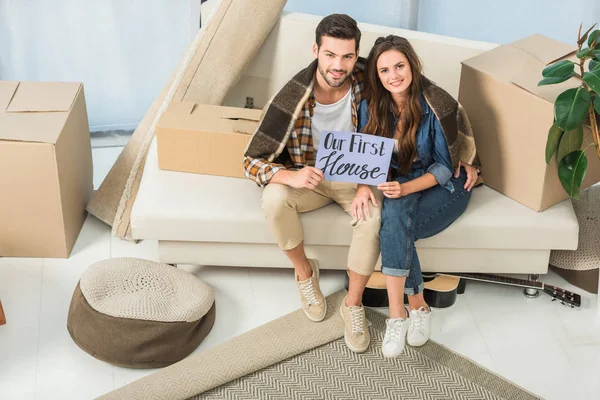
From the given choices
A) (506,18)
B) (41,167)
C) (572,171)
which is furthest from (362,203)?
(506,18)

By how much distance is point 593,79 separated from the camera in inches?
86.0

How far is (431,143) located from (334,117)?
0.29m

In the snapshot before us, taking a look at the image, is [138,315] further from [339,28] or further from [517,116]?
[517,116]

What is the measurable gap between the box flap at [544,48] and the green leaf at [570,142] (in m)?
0.27

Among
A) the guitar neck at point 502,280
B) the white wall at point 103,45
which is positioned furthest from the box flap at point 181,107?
the guitar neck at point 502,280

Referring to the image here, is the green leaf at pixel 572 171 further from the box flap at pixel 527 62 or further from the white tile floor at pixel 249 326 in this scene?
the white tile floor at pixel 249 326

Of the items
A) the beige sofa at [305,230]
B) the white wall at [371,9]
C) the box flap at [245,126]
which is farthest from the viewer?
the white wall at [371,9]

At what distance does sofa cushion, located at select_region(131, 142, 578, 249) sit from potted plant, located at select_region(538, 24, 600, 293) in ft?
0.43

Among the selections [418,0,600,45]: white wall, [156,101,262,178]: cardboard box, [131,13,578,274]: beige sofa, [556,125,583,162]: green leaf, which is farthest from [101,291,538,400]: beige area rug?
[418,0,600,45]: white wall

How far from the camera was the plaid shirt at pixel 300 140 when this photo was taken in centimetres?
241

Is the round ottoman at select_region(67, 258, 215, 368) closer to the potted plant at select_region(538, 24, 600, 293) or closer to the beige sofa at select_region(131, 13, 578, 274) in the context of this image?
the beige sofa at select_region(131, 13, 578, 274)

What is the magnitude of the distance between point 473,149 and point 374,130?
1.01ft

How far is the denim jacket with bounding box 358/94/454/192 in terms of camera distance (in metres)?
2.41

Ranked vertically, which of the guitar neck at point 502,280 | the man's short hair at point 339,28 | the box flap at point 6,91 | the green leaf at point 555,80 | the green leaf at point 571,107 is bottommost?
the guitar neck at point 502,280
